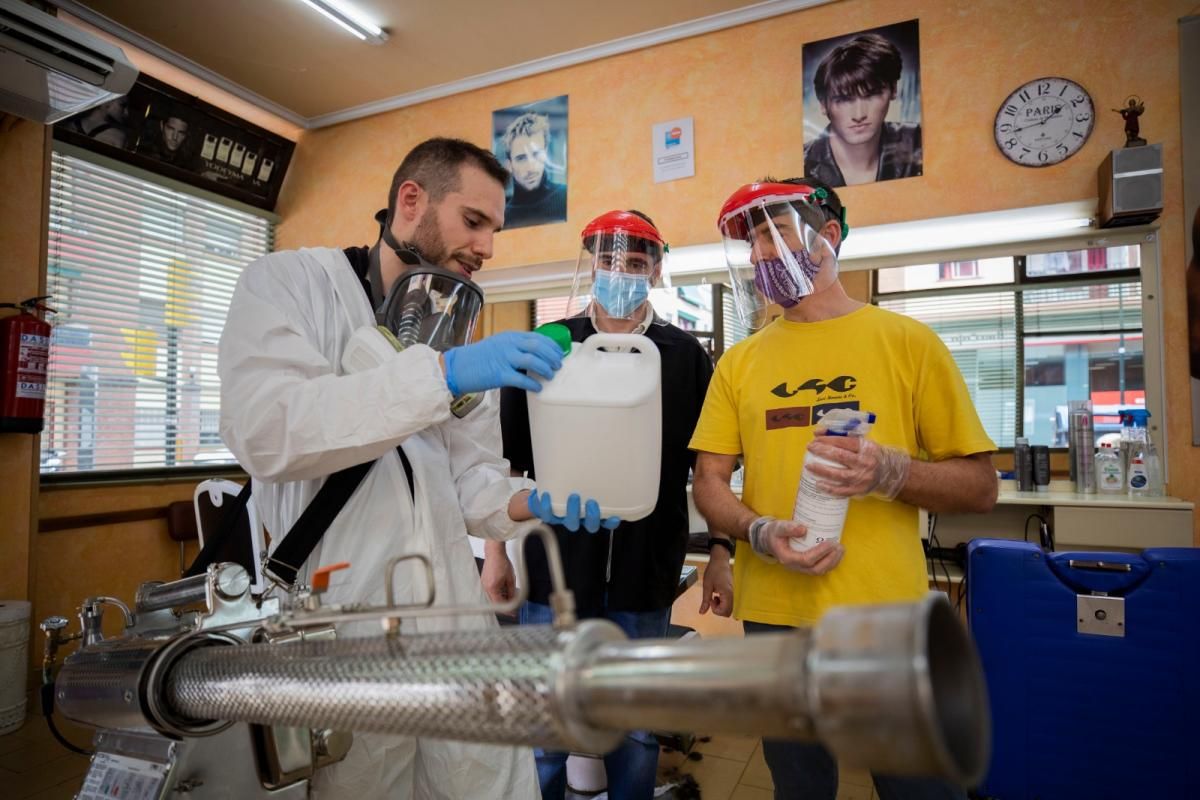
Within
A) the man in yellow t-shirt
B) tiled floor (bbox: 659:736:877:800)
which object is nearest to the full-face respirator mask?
the man in yellow t-shirt

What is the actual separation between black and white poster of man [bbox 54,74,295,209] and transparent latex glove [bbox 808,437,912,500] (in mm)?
4285

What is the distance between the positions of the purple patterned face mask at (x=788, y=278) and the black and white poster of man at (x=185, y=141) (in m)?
3.99

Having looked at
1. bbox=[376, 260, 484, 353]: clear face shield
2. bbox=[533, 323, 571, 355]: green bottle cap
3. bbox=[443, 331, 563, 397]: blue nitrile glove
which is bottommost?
bbox=[443, 331, 563, 397]: blue nitrile glove

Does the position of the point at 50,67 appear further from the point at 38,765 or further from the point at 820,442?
the point at 820,442

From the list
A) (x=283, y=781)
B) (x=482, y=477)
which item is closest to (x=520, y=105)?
(x=482, y=477)

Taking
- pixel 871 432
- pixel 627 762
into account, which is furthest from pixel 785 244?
pixel 627 762

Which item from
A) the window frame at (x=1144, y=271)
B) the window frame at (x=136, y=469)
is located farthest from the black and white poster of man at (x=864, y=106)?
the window frame at (x=136, y=469)

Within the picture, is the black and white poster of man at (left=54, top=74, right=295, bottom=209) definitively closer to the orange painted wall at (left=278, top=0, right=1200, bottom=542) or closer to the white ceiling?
the white ceiling

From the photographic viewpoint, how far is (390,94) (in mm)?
4332

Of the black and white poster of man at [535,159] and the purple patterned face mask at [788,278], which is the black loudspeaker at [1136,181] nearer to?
the purple patterned face mask at [788,278]

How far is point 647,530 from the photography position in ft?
5.97

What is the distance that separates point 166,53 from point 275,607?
13.5ft

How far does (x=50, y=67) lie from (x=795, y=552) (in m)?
3.02

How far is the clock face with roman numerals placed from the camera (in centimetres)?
284
